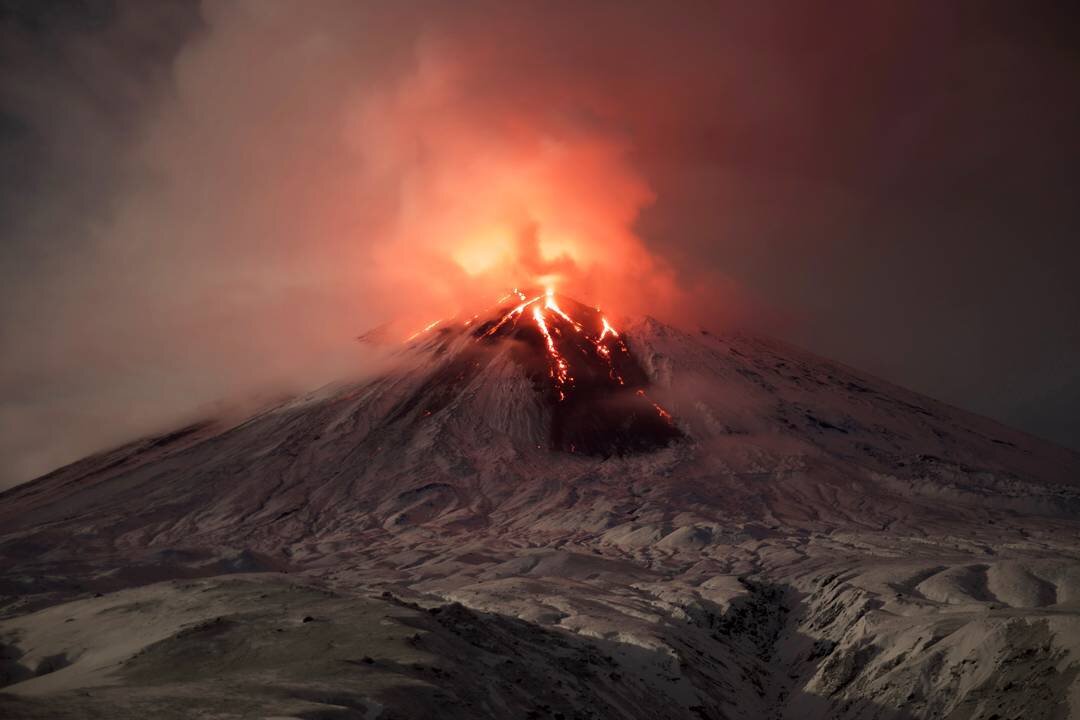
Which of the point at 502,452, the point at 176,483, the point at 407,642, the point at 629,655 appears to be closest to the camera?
the point at 407,642

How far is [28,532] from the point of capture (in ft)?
344

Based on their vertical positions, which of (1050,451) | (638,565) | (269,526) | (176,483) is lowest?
(1050,451)

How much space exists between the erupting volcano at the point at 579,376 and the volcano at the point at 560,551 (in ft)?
2.92

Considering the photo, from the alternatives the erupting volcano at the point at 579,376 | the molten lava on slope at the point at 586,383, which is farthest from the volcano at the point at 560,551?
the erupting volcano at the point at 579,376

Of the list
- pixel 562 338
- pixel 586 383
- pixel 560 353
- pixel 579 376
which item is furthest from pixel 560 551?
pixel 562 338

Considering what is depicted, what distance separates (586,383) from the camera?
171625mm

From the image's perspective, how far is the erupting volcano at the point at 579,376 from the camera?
152 meters

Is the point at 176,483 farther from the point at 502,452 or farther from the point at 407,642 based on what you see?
the point at 407,642

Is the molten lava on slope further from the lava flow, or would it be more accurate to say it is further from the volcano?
the volcano

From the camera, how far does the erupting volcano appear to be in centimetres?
15200

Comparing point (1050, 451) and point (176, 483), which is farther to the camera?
point (1050, 451)

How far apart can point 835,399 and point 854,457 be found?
29063 millimetres

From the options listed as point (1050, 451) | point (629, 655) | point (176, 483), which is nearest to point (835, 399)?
point (1050, 451)

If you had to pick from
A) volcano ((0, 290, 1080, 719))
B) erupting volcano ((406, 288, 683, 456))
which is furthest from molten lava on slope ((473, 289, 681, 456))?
volcano ((0, 290, 1080, 719))
